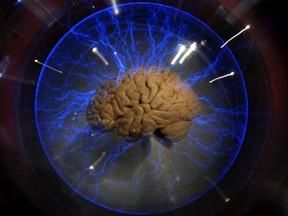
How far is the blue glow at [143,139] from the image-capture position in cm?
157

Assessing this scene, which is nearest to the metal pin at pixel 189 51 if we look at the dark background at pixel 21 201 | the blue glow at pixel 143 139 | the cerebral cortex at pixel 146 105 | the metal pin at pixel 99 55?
the blue glow at pixel 143 139

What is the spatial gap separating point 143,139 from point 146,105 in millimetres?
265

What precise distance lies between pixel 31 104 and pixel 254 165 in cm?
119

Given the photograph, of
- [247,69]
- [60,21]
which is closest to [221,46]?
[247,69]

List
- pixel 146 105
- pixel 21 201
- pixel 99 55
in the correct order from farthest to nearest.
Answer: pixel 99 55 → pixel 21 201 → pixel 146 105

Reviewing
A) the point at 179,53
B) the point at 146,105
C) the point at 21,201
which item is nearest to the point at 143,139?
the point at 146,105

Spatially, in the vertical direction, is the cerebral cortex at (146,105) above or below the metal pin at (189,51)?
below

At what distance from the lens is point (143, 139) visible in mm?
1551

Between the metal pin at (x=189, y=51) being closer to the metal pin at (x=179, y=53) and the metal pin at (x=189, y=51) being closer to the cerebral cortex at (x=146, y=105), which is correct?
the metal pin at (x=179, y=53)

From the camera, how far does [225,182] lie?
Answer: 5.23 ft

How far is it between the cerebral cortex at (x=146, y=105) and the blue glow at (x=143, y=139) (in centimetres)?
18

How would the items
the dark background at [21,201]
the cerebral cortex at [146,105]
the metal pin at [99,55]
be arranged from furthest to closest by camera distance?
1. the metal pin at [99,55]
2. the dark background at [21,201]
3. the cerebral cortex at [146,105]

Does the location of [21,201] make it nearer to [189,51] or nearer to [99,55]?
[99,55]

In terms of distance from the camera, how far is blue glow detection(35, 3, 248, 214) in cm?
157
